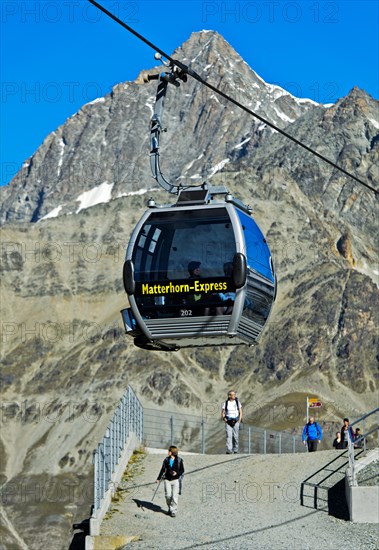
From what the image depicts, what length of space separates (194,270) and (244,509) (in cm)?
893

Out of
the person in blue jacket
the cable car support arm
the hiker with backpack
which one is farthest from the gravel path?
the cable car support arm

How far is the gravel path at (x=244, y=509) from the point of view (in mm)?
23797

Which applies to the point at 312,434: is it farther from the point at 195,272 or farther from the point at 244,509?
the point at 195,272

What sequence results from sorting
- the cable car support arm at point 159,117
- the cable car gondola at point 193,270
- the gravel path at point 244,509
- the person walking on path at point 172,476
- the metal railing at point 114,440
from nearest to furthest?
1. the cable car support arm at point 159,117
2. the cable car gondola at point 193,270
3. the gravel path at point 244,509
4. the person walking on path at point 172,476
5. the metal railing at point 114,440

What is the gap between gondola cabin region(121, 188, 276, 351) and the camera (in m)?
18.9

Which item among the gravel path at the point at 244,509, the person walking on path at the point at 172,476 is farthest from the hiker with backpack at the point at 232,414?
the person walking on path at the point at 172,476

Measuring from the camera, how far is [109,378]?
199m

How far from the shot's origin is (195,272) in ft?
62.4

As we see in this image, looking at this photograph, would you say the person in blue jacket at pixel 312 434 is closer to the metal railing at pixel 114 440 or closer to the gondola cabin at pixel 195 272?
the metal railing at pixel 114 440

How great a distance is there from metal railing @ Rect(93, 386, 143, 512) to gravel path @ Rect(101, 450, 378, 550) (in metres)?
0.58

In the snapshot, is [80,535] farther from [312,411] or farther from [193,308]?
[312,411]

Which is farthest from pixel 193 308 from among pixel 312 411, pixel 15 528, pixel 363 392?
pixel 363 392

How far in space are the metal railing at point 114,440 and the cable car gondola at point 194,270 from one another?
744 centimetres

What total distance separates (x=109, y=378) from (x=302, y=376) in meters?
31.0
